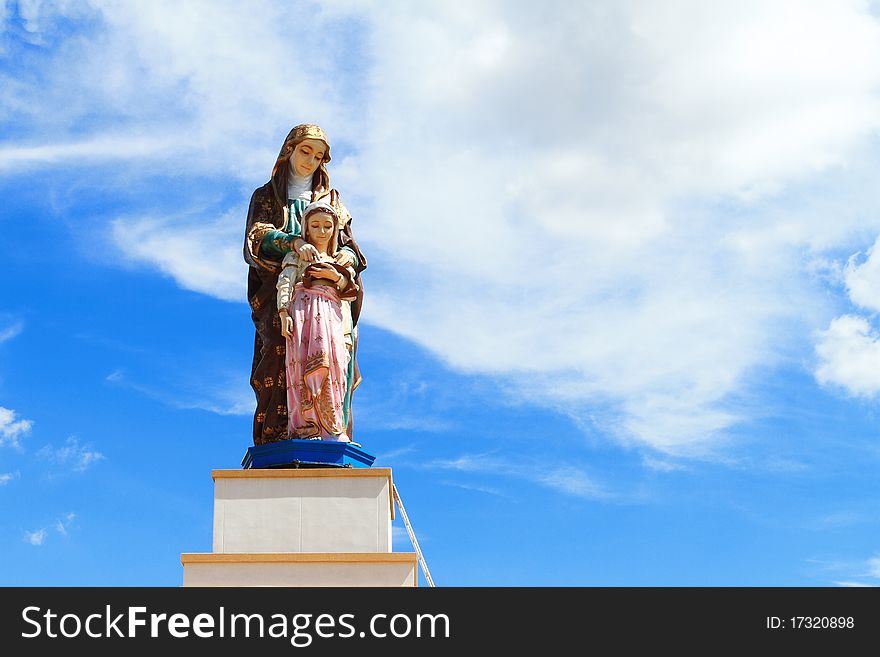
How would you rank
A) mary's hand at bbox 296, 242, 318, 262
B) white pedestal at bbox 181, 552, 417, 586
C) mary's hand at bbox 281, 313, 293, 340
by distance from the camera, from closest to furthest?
white pedestal at bbox 181, 552, 417, 586
mary's hand at bbox 281, 313, 293, 340
mary's hand at bbox 296, 242, 318, 262

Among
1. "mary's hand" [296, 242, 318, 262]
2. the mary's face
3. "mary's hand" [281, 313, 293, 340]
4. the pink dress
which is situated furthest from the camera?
the mary's face

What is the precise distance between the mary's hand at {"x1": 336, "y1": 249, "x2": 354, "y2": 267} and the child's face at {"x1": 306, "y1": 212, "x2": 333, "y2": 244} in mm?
279

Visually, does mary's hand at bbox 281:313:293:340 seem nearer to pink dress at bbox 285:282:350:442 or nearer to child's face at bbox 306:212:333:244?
pink dress at bbox 285:282:350:442

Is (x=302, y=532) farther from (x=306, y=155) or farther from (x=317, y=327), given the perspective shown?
(x=306, y=155)

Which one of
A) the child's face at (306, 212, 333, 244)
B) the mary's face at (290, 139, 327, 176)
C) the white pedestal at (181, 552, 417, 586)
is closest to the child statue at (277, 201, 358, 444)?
the child's face at (306, 212, 333, 244)

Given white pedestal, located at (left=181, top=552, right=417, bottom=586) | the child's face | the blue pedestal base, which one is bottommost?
white pedestal, located at (left=181, top=552, right=417, bottom=586)

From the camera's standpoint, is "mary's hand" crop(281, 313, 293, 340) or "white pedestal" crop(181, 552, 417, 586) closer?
"white pedestal" crop(181, 552, 417, 586)

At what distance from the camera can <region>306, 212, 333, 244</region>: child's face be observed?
683 inches

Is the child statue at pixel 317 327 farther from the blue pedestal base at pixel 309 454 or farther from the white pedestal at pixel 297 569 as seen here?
the white pedestal at pixel 297 569

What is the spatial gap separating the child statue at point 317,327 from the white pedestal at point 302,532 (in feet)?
2.65

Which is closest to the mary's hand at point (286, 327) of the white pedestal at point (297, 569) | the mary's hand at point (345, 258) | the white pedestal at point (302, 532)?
the mary's hand at point (345, 258)

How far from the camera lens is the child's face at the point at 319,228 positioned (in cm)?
1734
